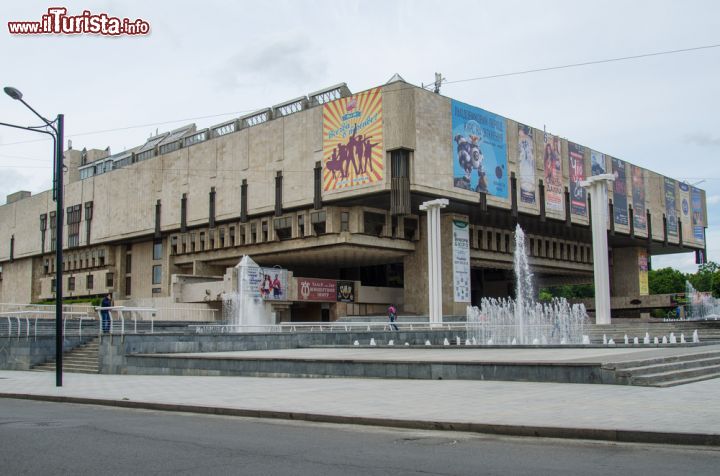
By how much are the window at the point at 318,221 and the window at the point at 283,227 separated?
2.24 meters

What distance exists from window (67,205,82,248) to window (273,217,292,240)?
2726cm

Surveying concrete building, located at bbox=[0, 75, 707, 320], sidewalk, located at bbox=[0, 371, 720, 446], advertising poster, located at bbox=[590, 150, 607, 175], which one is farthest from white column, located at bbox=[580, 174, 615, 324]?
sidewalk, located at bbox=[0, 371, 720, 446]

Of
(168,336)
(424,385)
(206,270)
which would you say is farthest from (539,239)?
(424,385)

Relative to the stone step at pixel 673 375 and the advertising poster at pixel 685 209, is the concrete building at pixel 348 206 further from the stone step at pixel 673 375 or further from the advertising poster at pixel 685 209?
the stone step at pixel 673 375

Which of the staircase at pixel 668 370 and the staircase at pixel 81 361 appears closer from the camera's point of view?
the staircase at pixel 668 370

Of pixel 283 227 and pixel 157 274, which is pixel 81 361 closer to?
pixel 283 227

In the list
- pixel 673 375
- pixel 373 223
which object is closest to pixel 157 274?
pixel 373 223

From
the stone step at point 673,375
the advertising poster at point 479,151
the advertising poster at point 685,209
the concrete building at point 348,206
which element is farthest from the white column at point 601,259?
the advertising poster at point 685,209

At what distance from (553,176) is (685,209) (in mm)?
25370

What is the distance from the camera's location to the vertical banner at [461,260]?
169 ft

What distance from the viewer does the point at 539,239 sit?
6456 cm

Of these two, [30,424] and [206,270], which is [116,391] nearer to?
[30,424]

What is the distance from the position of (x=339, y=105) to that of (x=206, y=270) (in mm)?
20209

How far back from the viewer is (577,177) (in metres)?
59.0
